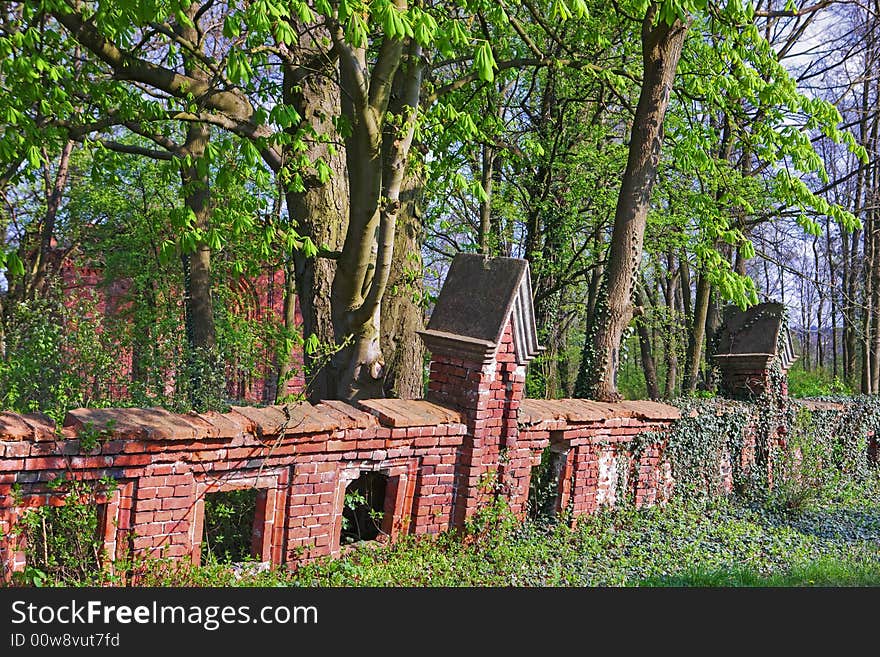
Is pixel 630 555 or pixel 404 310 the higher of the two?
pixel 404 310

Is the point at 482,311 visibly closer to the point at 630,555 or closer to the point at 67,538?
the point at 630,555

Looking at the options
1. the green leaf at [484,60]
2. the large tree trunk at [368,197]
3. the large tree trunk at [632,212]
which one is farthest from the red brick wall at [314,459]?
the green leaf at [484,60]

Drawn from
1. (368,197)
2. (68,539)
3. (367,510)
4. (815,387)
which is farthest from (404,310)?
(815,387)

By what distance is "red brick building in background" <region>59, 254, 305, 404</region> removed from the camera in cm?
1355

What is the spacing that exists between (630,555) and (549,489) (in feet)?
3.35

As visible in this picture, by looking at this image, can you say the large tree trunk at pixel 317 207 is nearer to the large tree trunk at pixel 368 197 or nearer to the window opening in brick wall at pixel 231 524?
the large tree trunk at pixel 368 197

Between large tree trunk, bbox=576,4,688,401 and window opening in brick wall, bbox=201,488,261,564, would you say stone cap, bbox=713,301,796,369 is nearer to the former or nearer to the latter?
large tree trunk, bbox=576,4,688,401

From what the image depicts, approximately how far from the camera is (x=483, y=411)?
7.01m

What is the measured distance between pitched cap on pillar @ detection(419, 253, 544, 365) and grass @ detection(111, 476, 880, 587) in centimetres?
158

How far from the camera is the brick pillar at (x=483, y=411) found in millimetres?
6996

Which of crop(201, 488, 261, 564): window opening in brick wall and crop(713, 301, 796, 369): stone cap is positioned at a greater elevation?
crop(713, 301, 796, 369): stone cap

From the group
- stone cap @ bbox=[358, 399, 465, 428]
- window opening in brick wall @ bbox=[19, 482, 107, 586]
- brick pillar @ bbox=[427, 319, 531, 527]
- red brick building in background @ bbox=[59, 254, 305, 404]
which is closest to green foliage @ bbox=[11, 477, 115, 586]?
window opening in brick wall @ bbox=[19, 482, 107, 586]

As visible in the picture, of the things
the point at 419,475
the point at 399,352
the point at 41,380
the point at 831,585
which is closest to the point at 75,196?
the point at 41,380

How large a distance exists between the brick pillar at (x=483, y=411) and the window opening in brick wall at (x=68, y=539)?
10.2ft
